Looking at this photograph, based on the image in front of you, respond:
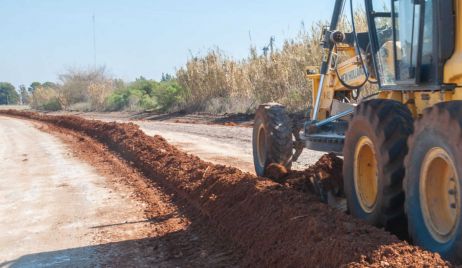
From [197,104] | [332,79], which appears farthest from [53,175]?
[197,104]

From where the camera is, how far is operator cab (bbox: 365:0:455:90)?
4648 mm

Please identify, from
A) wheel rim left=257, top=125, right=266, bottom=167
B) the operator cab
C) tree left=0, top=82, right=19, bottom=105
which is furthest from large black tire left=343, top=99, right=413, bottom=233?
tree left=0, top=82, right=19, bottom=105

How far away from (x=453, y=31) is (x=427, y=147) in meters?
1.01

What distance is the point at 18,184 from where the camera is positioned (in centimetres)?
1102

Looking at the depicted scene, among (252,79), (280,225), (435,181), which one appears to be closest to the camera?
(435,181)

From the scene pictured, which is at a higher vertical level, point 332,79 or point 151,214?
point 332,79

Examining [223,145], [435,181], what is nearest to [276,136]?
[435,181]

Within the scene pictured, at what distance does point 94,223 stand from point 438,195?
15.1 ft

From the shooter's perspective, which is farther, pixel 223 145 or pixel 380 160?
pixel 223 145

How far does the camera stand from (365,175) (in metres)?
5.54

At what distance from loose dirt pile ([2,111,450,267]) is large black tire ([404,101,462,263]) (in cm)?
23

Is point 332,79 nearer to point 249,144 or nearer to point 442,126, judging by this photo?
point 442,126

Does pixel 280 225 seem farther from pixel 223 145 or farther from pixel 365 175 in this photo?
pixel 223 145

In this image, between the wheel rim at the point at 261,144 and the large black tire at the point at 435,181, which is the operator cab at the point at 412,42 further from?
the wheel rim at the point at 261,144
